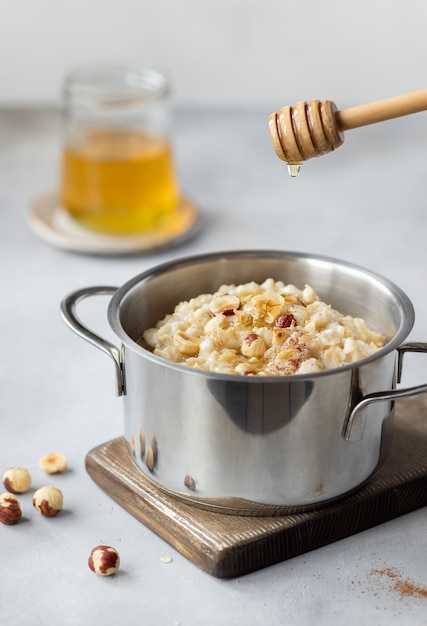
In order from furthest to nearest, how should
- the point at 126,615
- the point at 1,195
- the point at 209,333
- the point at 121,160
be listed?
the point at 1,195 < the point at 121,160 < the point at 209,333 < the point at 126,615

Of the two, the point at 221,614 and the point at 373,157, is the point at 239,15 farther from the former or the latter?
the point at 221,614

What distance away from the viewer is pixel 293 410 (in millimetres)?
1164

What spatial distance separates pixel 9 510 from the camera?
51.4 inches

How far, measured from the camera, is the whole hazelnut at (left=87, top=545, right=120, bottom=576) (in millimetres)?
1202

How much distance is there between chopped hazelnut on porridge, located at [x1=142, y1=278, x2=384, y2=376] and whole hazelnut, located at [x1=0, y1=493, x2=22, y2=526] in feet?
0.89

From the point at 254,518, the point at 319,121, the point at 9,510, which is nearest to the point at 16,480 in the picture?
the point at 9,510

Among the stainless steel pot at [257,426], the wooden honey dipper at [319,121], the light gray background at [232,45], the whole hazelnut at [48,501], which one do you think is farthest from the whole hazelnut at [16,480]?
the light gray background at [232,45]

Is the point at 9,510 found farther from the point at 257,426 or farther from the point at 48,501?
the point at 257,426

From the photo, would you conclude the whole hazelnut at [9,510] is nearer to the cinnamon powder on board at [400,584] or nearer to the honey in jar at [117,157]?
the cinnamon powder on board at [400,584]

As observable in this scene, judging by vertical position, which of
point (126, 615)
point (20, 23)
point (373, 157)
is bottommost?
point (126, 615)

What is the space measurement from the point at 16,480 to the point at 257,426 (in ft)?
1.27

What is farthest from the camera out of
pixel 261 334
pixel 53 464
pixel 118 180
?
pixel 118 180

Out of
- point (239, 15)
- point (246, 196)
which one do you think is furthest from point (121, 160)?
point (239, 15)

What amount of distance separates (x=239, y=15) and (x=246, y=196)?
557 millimetres
